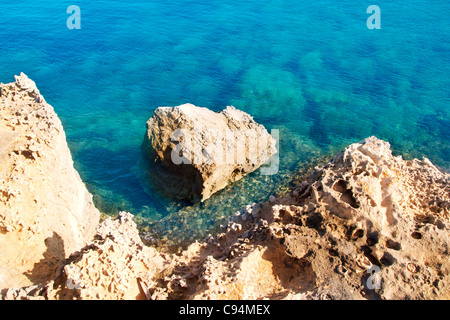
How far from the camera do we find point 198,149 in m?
11.0

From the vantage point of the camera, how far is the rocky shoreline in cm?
561

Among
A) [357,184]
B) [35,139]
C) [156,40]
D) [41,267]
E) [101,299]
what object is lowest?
[41,267]

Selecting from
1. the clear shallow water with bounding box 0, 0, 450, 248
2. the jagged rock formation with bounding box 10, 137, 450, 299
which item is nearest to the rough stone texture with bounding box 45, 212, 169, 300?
the jagged rock formation with bounding box 10, 137, 450, 299

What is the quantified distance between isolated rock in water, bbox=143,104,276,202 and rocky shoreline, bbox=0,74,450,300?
2580 mm

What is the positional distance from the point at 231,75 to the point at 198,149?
761 centimetres

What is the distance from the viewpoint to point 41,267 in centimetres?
691

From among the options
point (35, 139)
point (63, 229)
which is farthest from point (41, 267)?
point (35, 139)

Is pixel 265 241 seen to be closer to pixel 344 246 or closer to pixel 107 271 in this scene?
pixel 344 246

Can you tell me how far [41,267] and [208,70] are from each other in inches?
505

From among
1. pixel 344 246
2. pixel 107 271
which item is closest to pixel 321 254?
pixel 344 246

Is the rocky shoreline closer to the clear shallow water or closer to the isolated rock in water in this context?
the isolated rock in water

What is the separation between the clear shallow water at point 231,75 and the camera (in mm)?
12852
